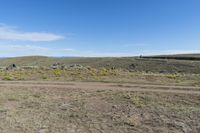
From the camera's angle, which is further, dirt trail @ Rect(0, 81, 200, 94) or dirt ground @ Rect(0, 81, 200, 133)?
dirt trail @ Rect(0, 81, 200, 94)

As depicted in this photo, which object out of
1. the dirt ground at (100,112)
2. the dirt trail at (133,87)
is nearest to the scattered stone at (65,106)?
the dirt ground at (100,112)

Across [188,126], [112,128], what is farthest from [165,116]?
[112,128]

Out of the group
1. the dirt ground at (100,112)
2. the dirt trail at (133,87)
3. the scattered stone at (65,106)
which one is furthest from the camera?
the dirt trail at (133,87)

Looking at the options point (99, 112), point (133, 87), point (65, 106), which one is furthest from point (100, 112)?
point (133, 87)

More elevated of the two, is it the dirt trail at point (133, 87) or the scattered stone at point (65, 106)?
the dirt trail at point (133, 87)

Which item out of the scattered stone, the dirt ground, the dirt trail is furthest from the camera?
the dirt trail

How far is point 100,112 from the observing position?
1116 cm

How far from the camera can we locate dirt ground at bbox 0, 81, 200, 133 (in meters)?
9.23

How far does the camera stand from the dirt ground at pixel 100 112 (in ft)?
30.3

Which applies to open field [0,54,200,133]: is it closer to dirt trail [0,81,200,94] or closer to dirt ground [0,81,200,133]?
dirt ground [0,81,200,133]

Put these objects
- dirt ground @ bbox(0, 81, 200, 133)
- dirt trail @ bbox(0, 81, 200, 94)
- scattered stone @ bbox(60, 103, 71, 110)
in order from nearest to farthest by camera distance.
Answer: dirt ground @ bbox(0, 81, 200, 133)
scattered stone @ bbox(60, 103, 71, 110)
dirt trail @ bbox(0, 81, 200, 94)

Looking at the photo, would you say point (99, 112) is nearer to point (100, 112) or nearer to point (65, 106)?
point (100, 112)

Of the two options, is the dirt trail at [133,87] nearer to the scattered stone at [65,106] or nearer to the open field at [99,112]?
the open field at [99,112]

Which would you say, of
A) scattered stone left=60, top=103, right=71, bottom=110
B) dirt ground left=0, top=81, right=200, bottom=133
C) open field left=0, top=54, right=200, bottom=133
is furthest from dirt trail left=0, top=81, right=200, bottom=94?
scattered stone left=60, top=103, right=71, bottom=110
